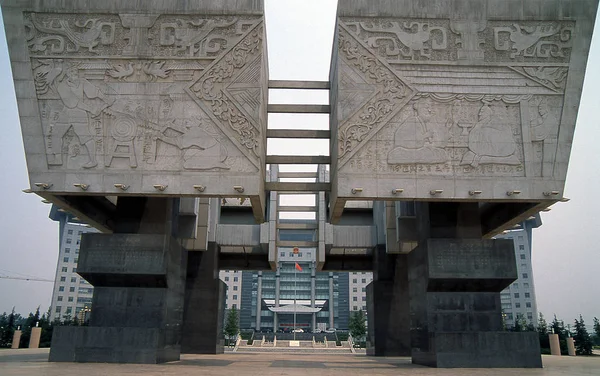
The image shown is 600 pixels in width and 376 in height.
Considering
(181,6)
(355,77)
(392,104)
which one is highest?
(181,6)

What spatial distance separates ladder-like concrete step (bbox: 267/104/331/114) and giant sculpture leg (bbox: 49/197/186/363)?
530 centimetres

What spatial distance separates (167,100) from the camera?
51.0 feet

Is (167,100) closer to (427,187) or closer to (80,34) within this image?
(80,34)

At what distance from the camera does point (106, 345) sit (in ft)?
49.0

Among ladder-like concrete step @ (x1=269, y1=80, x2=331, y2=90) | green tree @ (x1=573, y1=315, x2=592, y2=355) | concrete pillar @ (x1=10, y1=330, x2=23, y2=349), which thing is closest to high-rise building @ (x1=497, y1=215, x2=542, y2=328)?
green tree @ (x1=573, y1=315, x2=592, y2=355)

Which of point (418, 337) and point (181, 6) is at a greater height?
point (181, 6)

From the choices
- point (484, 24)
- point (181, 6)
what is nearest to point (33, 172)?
point (181, 6)

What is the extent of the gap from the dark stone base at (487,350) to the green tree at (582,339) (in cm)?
1359

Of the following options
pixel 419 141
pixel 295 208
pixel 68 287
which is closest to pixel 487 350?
pixel 419 141

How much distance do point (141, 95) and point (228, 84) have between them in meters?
2.80

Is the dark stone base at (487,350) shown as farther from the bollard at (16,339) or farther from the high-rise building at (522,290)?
the high-rise building at (522,290)

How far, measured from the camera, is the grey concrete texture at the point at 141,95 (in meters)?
15.0

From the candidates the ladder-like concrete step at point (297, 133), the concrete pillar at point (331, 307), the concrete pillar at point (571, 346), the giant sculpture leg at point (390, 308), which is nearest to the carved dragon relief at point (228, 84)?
the ladder-like concrete step at point (297, 133)

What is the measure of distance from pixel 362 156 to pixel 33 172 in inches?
402
